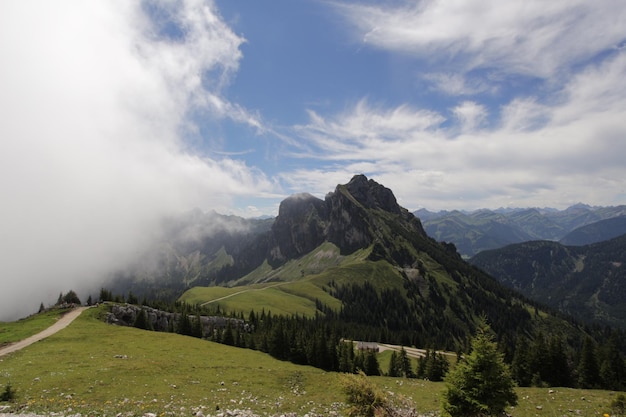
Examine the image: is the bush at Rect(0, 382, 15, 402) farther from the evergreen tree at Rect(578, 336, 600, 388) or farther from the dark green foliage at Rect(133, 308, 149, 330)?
the evergreen tree at Rect(578, 336, 600, 388)

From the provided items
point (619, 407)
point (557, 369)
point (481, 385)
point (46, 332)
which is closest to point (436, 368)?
point (557, 369)

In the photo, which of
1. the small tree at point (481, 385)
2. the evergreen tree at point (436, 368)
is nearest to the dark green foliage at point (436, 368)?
the evergreen tree at point (436, 368)

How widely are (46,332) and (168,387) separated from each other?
44.4 m

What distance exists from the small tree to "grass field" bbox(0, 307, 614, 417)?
1512 mm

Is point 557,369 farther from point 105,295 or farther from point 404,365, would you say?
point 105,295

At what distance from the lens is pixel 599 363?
70.4 m

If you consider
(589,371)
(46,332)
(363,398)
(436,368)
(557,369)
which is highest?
(363,398)

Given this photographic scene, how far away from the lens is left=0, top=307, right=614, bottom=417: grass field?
1104 inches

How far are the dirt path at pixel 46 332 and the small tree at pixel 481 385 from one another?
5771 centimetres

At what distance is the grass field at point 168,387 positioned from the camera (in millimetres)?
28047

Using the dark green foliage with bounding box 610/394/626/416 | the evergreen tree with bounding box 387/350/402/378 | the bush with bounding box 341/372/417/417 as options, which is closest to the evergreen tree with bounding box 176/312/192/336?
the evergreen tree with bounding box 387/350/402/378

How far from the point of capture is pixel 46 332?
2440 inches

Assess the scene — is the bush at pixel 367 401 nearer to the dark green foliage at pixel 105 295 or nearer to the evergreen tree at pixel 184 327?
the evergreen tree at pixel 184 327

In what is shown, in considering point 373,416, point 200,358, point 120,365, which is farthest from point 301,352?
point 373,416
